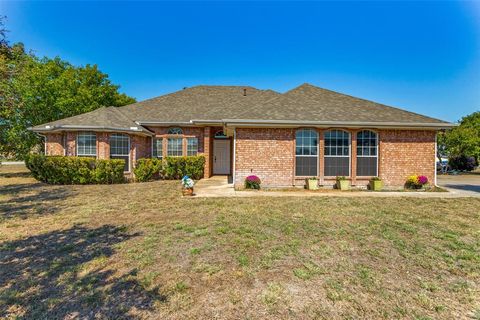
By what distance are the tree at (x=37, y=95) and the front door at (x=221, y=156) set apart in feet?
35.3

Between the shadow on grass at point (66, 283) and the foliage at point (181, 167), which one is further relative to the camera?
the foliage at point (181, 167)

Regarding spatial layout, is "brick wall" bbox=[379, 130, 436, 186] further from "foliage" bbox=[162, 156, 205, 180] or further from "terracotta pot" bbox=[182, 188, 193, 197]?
"foliage" bbox=[162, 156, 205, 180]

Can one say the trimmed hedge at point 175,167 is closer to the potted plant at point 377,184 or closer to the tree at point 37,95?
the tree at point 37,95

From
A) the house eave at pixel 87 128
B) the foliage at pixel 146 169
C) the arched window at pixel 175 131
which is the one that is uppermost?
the arched window at pixel 175 131

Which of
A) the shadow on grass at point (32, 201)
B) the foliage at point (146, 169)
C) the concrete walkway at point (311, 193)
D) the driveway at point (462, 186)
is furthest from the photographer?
the foliage at point (146, 169)

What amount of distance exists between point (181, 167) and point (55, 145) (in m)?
7.65

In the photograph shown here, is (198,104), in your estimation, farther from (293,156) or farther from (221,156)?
(293,156)

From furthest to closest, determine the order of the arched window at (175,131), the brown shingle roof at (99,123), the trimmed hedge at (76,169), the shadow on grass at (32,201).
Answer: the arched window at (175,131) < the brown shingle roof at (99,123) < the trimmed hedge at (76,169) < the shadow on grass at (32,201)

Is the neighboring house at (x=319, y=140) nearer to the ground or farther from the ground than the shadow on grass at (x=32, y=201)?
farther from the ground

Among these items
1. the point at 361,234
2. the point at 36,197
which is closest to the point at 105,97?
the point at 36,197

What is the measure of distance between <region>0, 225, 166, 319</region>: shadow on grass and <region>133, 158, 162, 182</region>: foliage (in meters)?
8.50

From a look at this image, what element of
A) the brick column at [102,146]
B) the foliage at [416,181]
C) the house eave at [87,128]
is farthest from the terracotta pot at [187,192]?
the foliage at [416,181]

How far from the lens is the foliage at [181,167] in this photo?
13.8 meters

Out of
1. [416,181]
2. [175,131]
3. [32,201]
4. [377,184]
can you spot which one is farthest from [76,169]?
[416,181]
